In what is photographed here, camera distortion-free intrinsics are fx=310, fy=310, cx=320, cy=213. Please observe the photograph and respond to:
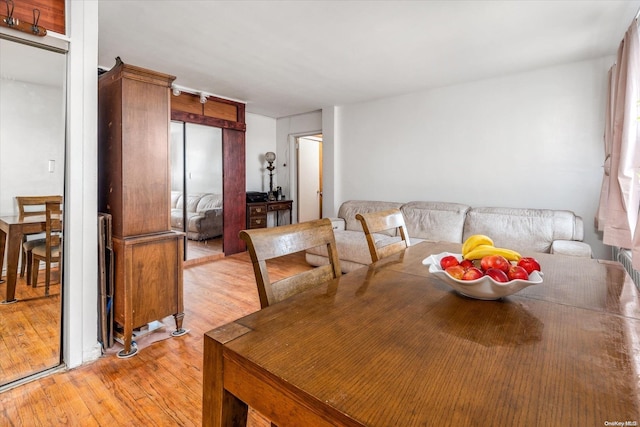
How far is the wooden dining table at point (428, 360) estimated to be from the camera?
487 millimetres

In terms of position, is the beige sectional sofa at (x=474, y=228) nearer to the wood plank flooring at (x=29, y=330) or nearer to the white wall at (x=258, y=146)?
the white wall at (x=258, y=146)

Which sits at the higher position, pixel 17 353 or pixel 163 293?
pixel 163 293

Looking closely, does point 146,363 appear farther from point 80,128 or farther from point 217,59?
point 217,59

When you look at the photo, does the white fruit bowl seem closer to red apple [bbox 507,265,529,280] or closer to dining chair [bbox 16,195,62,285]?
red apple [bbox 507,265,529,280]

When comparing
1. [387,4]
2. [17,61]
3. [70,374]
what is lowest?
[70,374]

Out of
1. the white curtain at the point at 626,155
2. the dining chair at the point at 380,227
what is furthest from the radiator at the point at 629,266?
the dining chair at the point at 380,227

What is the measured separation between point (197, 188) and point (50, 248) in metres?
2.42

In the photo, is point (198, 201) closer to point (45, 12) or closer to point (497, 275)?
point (45, 12)

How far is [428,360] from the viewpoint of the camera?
2.02 feet

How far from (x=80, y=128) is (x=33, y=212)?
535mm

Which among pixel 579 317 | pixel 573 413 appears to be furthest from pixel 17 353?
pixel 579 317

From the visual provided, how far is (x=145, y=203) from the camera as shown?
6.78 ft

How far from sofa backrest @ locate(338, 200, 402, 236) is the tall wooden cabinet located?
8.75 ft

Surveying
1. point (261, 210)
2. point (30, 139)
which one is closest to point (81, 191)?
point (30, 139)
